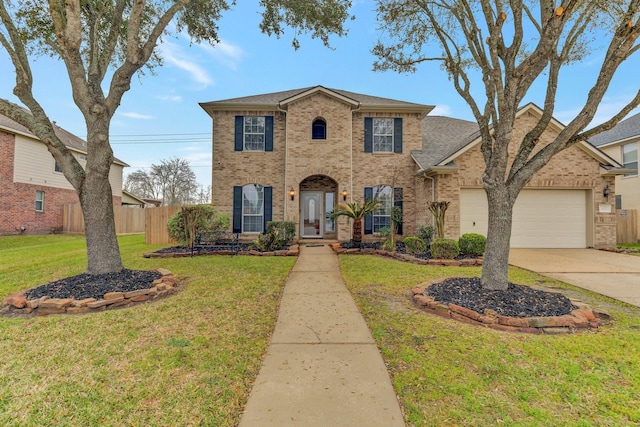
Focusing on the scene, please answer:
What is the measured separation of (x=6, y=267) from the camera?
25.5 feet

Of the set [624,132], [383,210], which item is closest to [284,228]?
[383,210]

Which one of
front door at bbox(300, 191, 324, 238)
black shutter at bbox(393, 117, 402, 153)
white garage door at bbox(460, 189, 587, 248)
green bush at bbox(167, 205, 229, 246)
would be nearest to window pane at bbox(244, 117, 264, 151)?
front door at bbox(300, 191, 324, 238)

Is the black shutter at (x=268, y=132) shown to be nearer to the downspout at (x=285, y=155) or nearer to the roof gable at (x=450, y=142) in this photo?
the downspout at (x=285, y=155)

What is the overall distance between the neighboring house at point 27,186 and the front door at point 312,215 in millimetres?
16214

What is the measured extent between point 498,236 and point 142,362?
5458 mm

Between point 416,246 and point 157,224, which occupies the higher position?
point 157,224

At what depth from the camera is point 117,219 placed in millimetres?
18984

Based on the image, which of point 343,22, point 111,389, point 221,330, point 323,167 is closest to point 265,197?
point 323,167

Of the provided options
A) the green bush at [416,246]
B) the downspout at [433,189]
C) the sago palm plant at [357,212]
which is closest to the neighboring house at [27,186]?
the sago palm plant at [357,212]

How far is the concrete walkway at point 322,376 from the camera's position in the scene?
2.25m

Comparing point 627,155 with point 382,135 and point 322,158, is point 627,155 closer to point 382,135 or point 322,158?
point 382,135

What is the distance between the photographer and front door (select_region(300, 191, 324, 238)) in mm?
14031

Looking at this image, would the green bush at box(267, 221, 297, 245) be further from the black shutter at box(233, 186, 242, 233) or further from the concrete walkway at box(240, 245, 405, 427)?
the concrete walkway at box(240, 245, 405, 427)

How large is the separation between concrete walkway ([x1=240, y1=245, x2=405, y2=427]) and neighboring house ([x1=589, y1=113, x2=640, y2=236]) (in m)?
19.7
